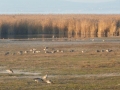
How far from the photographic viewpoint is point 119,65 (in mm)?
24766

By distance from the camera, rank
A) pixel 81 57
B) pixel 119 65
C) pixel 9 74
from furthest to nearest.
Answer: pixel 81 57
pixel 119 65
pixel 9 74

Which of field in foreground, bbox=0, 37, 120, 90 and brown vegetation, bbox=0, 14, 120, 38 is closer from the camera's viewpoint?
field in foreground, bbox=0, 37, 120, 90

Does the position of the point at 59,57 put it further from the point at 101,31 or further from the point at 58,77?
the point at 101,31

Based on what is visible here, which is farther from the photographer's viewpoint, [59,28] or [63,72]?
[59,28]

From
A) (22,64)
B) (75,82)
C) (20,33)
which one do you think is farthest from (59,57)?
(20,33)

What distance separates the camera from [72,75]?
68.5 feet

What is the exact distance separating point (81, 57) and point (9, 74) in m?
8.54

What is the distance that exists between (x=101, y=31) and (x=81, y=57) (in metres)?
29.4

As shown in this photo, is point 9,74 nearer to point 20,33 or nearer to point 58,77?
point 58,77

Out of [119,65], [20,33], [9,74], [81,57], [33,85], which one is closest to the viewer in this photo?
[33,85]

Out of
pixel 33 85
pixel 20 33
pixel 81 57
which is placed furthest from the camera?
pixel 20 33

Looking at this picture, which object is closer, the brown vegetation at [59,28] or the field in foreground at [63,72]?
the field in foreground at [63,72]

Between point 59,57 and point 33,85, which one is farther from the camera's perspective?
point 59,57

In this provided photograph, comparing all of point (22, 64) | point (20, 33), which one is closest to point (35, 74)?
point (22, 64)
